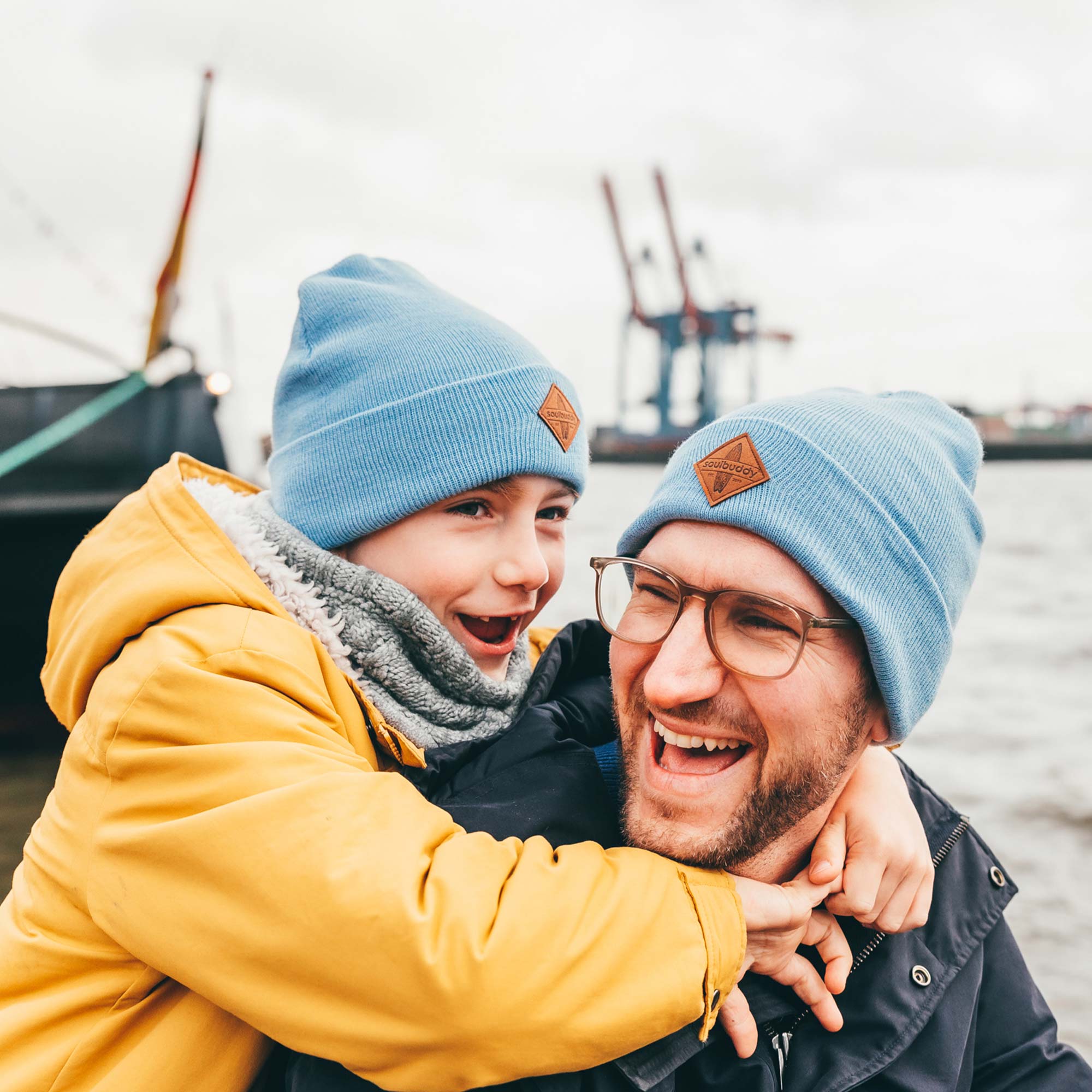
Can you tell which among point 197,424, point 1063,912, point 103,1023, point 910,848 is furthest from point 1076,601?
point 103,1023

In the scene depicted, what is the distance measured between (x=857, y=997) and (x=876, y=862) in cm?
23

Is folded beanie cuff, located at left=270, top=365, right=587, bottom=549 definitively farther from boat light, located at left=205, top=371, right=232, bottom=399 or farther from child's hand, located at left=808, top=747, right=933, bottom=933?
boat light, located at left=205, top=371, right=232, bottom=399

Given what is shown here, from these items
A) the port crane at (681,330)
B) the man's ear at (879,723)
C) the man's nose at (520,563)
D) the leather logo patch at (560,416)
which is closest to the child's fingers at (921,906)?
the man's ear at (879,723)

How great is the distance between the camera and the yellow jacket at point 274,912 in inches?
53.5

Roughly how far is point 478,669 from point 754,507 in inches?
30.4

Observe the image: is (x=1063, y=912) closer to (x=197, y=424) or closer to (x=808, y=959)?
(x=808, y=959)

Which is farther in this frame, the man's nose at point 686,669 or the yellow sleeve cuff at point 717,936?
the man's nose at point 686,669

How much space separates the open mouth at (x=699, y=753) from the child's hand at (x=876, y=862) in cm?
23

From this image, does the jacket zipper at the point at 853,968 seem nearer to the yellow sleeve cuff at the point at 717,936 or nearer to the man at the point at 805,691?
the man at the point at 805,691

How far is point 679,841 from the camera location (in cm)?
165

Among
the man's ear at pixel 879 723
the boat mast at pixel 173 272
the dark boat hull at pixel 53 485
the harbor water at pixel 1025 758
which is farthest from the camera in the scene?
the boat mast at pixel 173 272

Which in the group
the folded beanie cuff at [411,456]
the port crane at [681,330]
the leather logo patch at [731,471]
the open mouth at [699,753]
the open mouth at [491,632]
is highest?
the leather logo patch at [731,471]

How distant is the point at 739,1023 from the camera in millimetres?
1584

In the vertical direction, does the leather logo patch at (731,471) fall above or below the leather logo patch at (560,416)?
above
